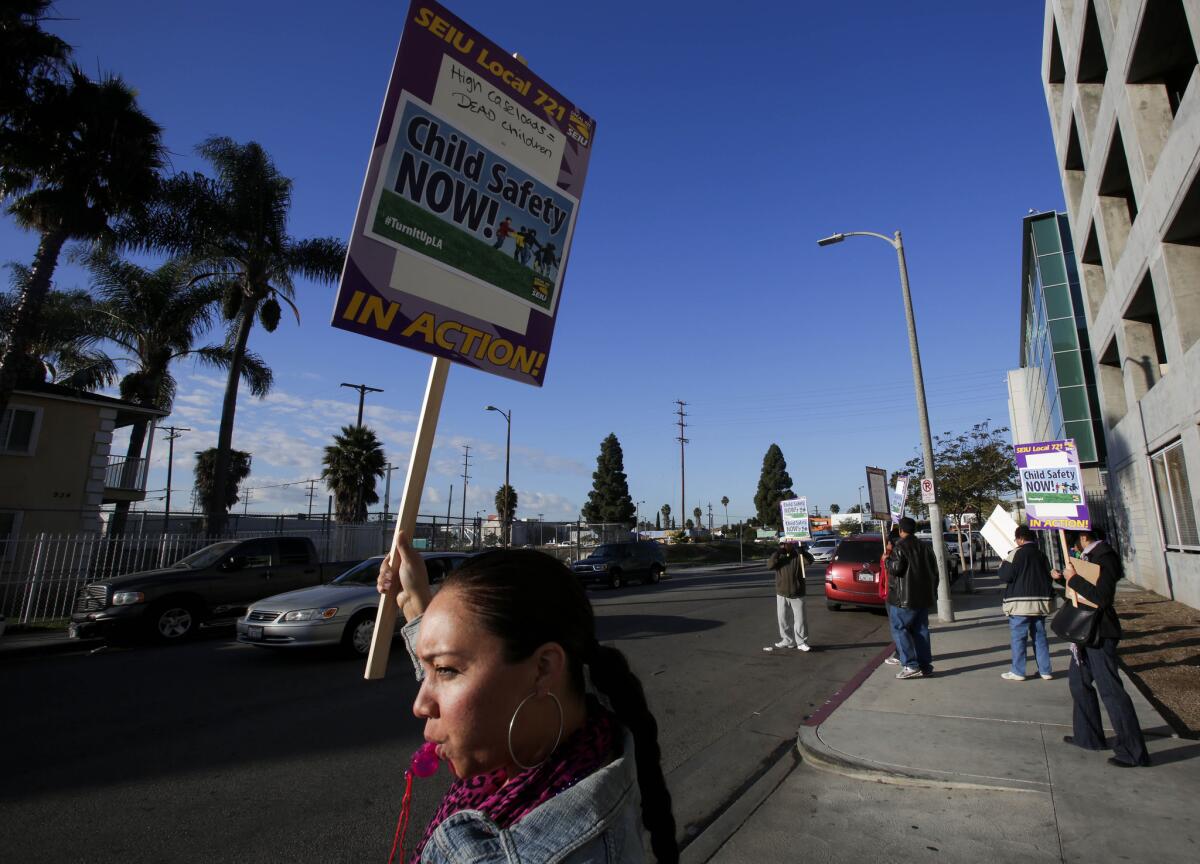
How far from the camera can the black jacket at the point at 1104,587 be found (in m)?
5.09

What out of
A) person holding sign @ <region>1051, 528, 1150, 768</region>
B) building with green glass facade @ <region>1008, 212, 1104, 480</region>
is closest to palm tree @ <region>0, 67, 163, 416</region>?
person holding sign @ <region>1051, 528, 1150, 768</region>

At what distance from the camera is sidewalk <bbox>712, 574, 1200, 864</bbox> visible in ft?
12.4

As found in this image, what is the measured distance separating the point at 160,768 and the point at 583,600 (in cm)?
565

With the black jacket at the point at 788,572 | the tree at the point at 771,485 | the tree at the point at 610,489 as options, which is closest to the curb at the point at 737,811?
the black jacket at the point at 788,572

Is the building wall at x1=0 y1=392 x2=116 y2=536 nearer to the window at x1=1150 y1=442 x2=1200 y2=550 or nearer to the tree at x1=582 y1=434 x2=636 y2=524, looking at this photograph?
the window at x1=1150 y1=442 x2=1200 y2=550

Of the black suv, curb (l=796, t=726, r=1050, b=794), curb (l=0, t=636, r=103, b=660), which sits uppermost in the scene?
the black suv

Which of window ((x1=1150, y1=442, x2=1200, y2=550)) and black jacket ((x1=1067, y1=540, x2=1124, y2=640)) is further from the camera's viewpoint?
window ((x1=1150, y1=442, x2=1200, y2=550))

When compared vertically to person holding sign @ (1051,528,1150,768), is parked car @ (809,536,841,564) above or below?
above

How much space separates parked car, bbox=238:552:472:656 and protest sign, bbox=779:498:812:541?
1558 cm

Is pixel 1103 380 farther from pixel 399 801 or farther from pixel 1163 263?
pixel 399 801

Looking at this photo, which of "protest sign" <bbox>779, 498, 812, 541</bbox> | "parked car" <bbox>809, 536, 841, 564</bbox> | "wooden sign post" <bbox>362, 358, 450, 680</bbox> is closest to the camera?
"wooden sign post" <bbox>362, 358, 450, 680</bbox>

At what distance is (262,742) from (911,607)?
7.01 meters

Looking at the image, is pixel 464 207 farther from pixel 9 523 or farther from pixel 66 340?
pixel 66 340

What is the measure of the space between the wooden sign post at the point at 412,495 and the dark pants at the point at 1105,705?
5.30 metres
